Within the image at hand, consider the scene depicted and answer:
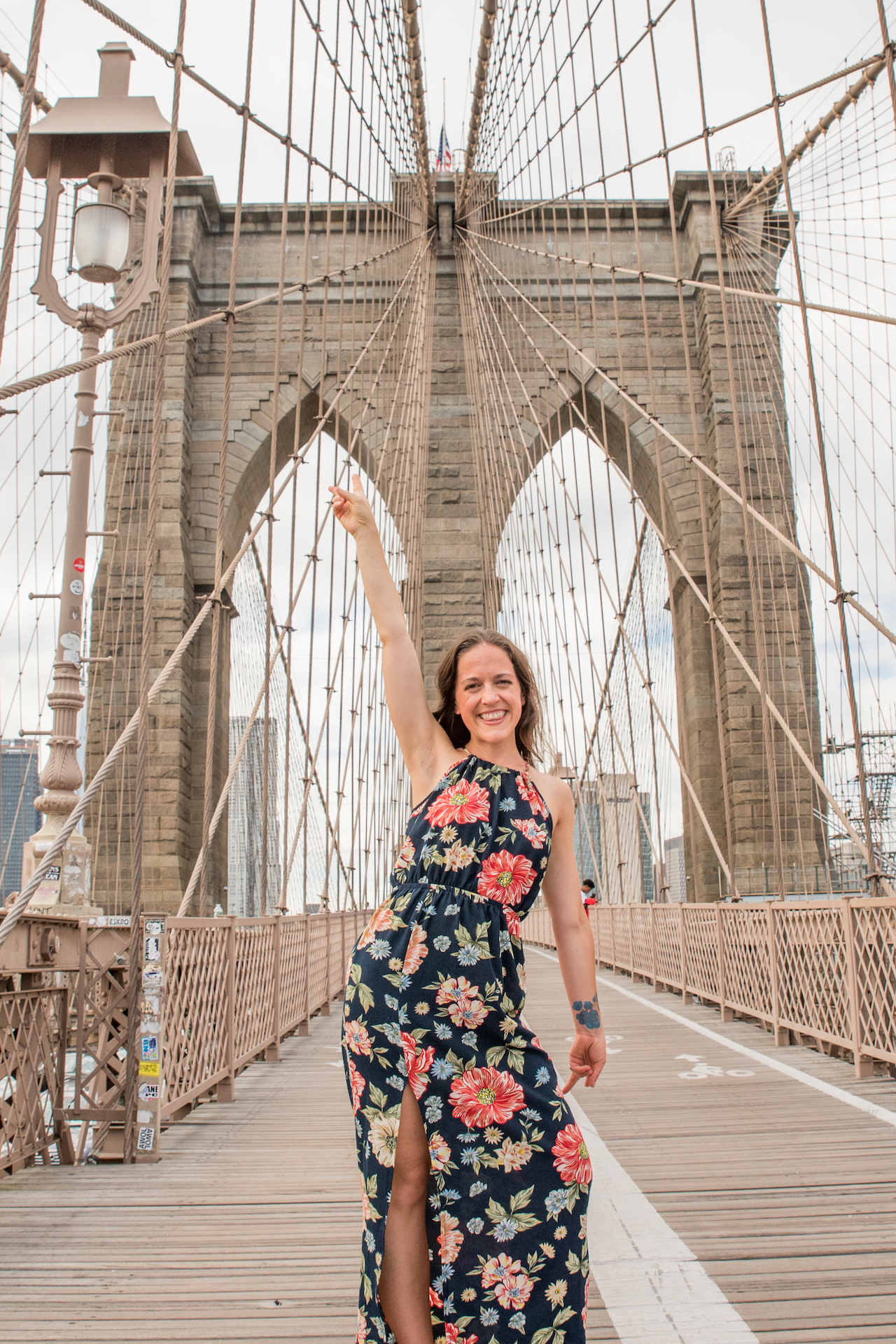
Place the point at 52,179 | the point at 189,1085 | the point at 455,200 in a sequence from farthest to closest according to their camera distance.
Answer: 1. the point at 455,200
2. the point at 52,179
3. the point at 189,1085

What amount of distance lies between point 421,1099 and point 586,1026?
256mm

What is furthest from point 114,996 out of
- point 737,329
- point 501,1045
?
point 737,329

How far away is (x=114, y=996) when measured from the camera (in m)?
2.65

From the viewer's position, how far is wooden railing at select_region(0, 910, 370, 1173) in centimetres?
242

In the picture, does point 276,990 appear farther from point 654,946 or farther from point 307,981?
point 654,946

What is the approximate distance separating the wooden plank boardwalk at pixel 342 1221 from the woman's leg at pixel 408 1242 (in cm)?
48

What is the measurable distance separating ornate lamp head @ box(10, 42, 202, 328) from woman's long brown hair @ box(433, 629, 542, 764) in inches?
145

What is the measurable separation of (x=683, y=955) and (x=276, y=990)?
2.46 metres

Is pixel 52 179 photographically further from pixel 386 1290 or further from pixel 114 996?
pixel 386 1290

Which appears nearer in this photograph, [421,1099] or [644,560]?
[421,1099]

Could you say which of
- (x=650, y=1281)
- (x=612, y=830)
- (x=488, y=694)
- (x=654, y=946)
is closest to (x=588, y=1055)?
(x=488, y=694)

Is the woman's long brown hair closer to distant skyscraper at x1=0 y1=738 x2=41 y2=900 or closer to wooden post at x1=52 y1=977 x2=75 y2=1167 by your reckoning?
wooden post at x1=52 y1=977 x2=75 y2=1167

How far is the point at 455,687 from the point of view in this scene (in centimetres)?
136

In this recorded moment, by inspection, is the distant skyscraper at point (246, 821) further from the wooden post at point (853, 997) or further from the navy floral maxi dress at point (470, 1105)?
the navy floral maxi dress at point (470, 1105)
